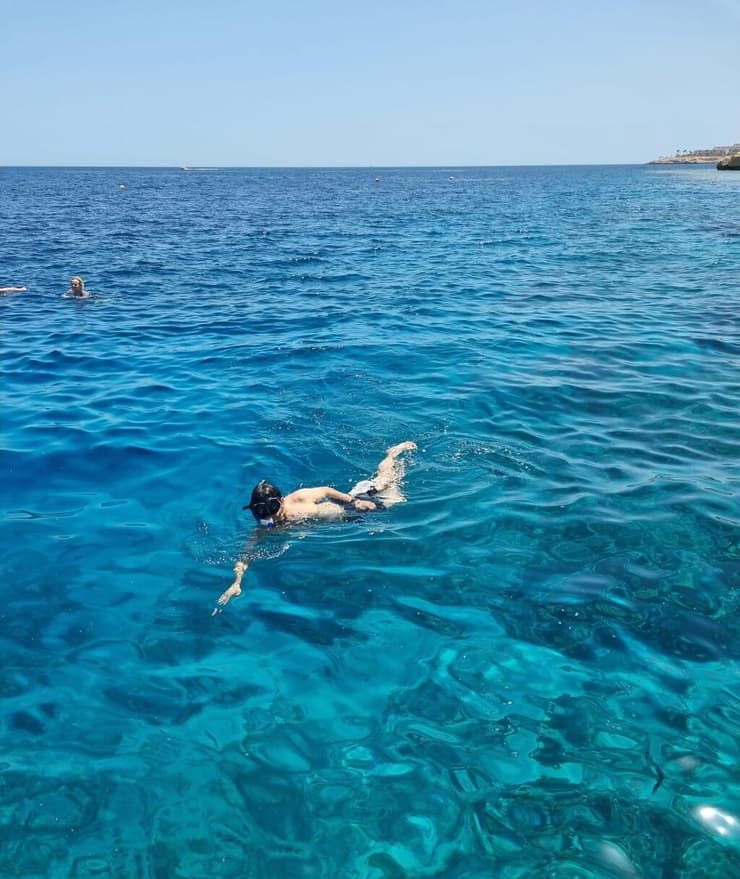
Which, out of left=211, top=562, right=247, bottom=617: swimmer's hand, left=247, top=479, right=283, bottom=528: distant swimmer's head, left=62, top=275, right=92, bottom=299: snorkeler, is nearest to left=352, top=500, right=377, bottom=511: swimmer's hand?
left=247, top=479, right=283, bottom=528: distant swimmer's head

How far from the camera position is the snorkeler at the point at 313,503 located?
313 inches

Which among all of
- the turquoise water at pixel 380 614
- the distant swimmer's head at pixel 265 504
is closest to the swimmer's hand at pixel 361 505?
the turquoise water at pixel 380 614

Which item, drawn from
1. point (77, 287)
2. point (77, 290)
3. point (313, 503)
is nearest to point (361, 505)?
point (313, 503)

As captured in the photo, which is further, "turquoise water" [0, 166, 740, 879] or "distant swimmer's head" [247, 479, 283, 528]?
"distant swimmer's head" [247, 479, 283, 528]

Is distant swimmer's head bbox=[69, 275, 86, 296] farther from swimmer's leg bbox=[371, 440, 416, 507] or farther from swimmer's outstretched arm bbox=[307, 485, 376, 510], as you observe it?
swimmer's outstretched arm bbox=[307, 485, 376, 510]

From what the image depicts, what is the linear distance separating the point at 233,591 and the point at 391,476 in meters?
3.04

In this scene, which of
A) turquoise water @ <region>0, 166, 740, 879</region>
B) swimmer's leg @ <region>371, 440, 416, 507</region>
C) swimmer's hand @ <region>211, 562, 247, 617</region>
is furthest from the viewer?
swimmer's leg @ <region>371, 440, 416, 507</region>

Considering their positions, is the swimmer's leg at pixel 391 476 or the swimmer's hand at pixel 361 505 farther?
the swimmer's leg at pixel 391 476

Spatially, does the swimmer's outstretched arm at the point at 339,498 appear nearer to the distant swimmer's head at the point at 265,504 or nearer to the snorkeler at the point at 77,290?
the distant swimmer's head at the point at 265,504

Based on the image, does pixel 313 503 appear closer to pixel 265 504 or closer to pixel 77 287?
pixel 265 504

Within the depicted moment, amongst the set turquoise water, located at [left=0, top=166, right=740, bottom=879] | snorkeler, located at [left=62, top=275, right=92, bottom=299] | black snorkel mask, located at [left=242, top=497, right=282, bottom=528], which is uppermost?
snorkeler, located at [left=62, top=275, right=92, bottom=299]

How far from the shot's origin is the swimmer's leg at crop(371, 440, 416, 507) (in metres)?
9.20

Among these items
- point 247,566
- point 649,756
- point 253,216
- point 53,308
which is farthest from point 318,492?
point 253,216

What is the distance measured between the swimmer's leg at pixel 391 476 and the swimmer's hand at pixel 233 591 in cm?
221
